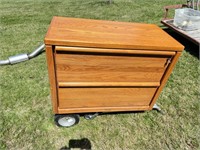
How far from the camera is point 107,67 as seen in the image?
1852mm

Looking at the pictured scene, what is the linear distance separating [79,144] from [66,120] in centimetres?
31

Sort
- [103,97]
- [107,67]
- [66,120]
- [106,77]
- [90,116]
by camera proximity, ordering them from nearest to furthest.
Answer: [107,67]
[106,77]
[103,97]
[66,120]
[90,116]

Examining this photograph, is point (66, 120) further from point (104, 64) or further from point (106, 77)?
point (104, 64)

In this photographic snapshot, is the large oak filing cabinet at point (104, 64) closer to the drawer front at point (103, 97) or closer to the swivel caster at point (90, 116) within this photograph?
the drawer front at point (103, 97)

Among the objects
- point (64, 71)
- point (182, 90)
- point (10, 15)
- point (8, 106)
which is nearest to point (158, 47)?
point (64, 71)

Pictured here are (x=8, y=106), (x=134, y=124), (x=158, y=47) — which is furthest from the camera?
(x=8, y=106)

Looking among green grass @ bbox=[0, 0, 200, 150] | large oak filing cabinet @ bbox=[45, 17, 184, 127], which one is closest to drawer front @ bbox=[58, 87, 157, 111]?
large oak filing cabinet @ bbox=[45, 17, 184, 127]

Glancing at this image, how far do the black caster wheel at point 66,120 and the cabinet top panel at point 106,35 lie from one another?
1.00 m

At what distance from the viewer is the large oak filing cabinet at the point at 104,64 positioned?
→ 1.67 metres

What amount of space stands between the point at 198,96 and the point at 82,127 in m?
1.80

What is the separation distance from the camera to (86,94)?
2090 mm

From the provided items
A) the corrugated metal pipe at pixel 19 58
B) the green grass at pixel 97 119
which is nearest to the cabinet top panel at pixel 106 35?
the green grass at pixel 97 119

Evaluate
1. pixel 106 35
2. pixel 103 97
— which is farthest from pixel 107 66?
pixel 103 97

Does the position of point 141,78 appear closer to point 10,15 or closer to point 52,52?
point 52,52
